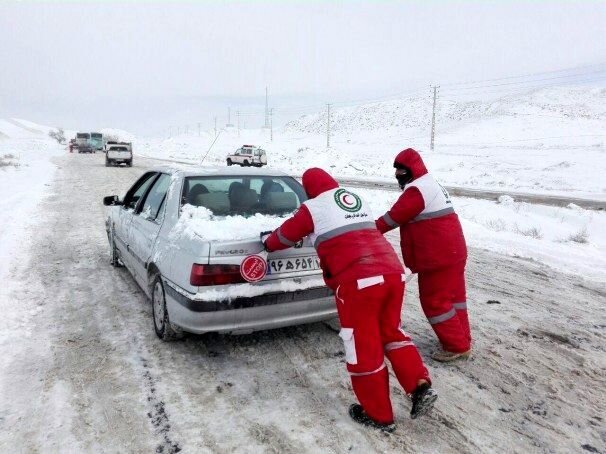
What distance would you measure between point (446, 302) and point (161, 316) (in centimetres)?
248

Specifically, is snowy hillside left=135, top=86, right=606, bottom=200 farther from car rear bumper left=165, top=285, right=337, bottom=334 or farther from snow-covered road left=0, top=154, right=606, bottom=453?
car rear bumper left=165, top=285, right=337, bottom=334

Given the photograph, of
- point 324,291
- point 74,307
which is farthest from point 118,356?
point 324,291

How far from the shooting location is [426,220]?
3.55 m

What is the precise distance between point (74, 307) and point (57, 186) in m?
13.4

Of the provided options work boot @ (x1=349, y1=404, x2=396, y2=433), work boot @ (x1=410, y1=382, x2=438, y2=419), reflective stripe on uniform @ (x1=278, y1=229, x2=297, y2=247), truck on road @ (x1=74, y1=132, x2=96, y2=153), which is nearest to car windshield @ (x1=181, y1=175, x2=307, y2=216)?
reflective stripe on uniform @ (x1=278, y1=229, x2=297, y2=247)

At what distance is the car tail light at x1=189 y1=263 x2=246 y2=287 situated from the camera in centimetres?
327

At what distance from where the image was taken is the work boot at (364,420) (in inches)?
108

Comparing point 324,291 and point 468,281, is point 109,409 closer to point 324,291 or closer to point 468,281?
point 324,291

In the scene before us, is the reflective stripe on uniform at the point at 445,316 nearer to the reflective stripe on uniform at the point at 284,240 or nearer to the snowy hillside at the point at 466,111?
the reflective stripe on uniform at the point at 284,240

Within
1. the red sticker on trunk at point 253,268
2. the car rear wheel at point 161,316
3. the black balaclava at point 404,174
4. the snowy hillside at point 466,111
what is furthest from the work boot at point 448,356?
the snowy hillside at point 466,111

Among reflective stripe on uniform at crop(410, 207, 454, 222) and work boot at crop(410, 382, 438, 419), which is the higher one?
reflective stripe on uniform at crop(410, 207, 454, 222)

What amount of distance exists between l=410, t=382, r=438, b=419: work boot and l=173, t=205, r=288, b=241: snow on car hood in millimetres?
1609

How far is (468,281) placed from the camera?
19.2 feet

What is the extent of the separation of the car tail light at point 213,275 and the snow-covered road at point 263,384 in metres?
0.74
